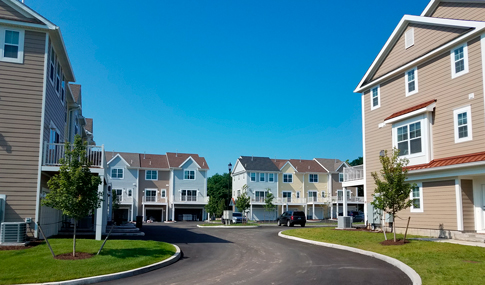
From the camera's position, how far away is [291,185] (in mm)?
63469

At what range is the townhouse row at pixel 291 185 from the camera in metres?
60.7

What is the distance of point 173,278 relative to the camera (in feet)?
37.5

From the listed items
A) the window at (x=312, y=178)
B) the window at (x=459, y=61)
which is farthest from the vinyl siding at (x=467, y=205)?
the window at (x=312, y=178)

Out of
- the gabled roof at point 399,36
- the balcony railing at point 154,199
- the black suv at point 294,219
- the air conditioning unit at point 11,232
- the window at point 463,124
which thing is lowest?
the black suv at point 294,219

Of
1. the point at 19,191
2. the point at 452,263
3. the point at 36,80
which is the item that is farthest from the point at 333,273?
the point at 36,80

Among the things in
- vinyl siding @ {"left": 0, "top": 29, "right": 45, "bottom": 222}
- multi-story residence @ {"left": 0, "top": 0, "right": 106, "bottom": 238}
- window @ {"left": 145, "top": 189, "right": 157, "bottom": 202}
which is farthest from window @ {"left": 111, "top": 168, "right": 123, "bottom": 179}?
vinyl siding @ {"left": 0, "top": 29, "right": 45, "bottom": 222}

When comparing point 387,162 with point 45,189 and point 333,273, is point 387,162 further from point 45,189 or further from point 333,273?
point 45,189

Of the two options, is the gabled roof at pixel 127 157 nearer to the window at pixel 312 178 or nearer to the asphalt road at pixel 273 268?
the window at pixel 312 178

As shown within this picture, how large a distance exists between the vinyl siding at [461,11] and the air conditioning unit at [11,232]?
71.6 feet

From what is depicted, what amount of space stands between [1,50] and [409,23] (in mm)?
20881

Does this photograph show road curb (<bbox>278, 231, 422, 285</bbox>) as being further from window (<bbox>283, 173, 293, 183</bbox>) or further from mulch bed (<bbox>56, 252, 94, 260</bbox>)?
window (<bbox>283, 173, 293, 183</bbox>)

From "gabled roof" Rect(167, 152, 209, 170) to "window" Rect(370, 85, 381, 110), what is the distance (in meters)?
37.4

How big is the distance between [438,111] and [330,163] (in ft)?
158

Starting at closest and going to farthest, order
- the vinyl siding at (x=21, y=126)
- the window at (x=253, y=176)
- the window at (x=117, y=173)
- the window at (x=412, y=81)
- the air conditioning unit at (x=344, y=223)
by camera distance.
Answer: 1. the vinyl siding at (x=21, y=126)
2. the window at (x=412, y=81)
3. the air conditioning unit at (x=344, y=223)
4. the window at (x=117, y=173)
5. the window at (x=253, y=176)
